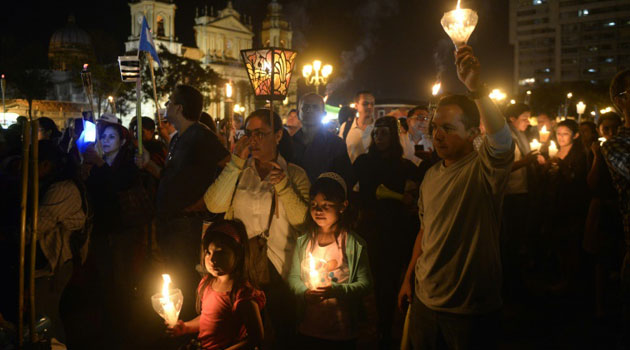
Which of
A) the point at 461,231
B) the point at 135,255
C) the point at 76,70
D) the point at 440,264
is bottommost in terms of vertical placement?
the point at 135,255

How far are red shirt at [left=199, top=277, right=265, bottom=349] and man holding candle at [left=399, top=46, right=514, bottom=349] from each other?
119 cm

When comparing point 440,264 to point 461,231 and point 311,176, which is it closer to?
point 461,231

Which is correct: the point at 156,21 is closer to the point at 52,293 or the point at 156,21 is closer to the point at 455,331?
the point at 52,293

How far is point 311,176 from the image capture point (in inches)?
221

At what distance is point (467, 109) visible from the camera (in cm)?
283

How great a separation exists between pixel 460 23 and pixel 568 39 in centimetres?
12883

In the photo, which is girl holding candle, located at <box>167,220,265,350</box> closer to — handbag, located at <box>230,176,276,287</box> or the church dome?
handbag, located at <box>230,176,276,287</box>

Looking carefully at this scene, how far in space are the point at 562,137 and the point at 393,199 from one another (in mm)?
3612

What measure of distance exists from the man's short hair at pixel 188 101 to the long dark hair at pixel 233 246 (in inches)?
59.4

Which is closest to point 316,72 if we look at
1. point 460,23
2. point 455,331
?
point 460,23

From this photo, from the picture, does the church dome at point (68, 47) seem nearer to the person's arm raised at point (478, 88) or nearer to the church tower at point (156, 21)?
the church tower at point (156, 21)

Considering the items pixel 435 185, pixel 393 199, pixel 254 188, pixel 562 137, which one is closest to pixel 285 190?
pixel 254 188

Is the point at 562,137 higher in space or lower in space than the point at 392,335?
higher

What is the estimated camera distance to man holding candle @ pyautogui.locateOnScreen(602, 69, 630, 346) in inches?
120
